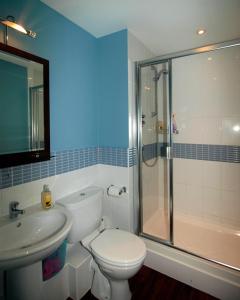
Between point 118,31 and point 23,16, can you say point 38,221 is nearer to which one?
point 23,16

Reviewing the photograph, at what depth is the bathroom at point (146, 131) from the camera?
1.49 metres

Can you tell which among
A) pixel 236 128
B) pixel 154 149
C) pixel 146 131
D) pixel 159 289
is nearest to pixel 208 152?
pixel 236 128

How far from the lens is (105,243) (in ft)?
4.94

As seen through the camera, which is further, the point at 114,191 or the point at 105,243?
the point at 114,191

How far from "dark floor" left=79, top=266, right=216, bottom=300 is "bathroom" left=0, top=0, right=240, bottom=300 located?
0.19 feet

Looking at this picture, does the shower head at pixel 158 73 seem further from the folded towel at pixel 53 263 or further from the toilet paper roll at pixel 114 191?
the folded towel at pixel 53 263

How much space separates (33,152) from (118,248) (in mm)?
972

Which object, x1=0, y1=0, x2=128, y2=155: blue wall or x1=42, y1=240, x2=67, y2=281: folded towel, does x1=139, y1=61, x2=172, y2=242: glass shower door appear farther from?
x1=42, y1=240, x2=67, y2=281: folded towel

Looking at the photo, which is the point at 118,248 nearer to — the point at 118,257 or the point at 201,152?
the point at 118,257

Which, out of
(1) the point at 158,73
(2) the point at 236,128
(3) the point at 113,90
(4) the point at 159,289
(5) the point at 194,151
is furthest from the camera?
(5) the point at 194,151

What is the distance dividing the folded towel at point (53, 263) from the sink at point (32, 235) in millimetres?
293

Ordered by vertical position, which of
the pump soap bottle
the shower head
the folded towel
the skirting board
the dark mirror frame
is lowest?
the skirting board

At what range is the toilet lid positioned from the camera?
1.33 m

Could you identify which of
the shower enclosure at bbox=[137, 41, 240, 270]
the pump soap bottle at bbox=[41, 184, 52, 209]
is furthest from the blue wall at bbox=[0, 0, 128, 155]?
the pump soap bottle at bbox=[41, 184, 52, 209]
